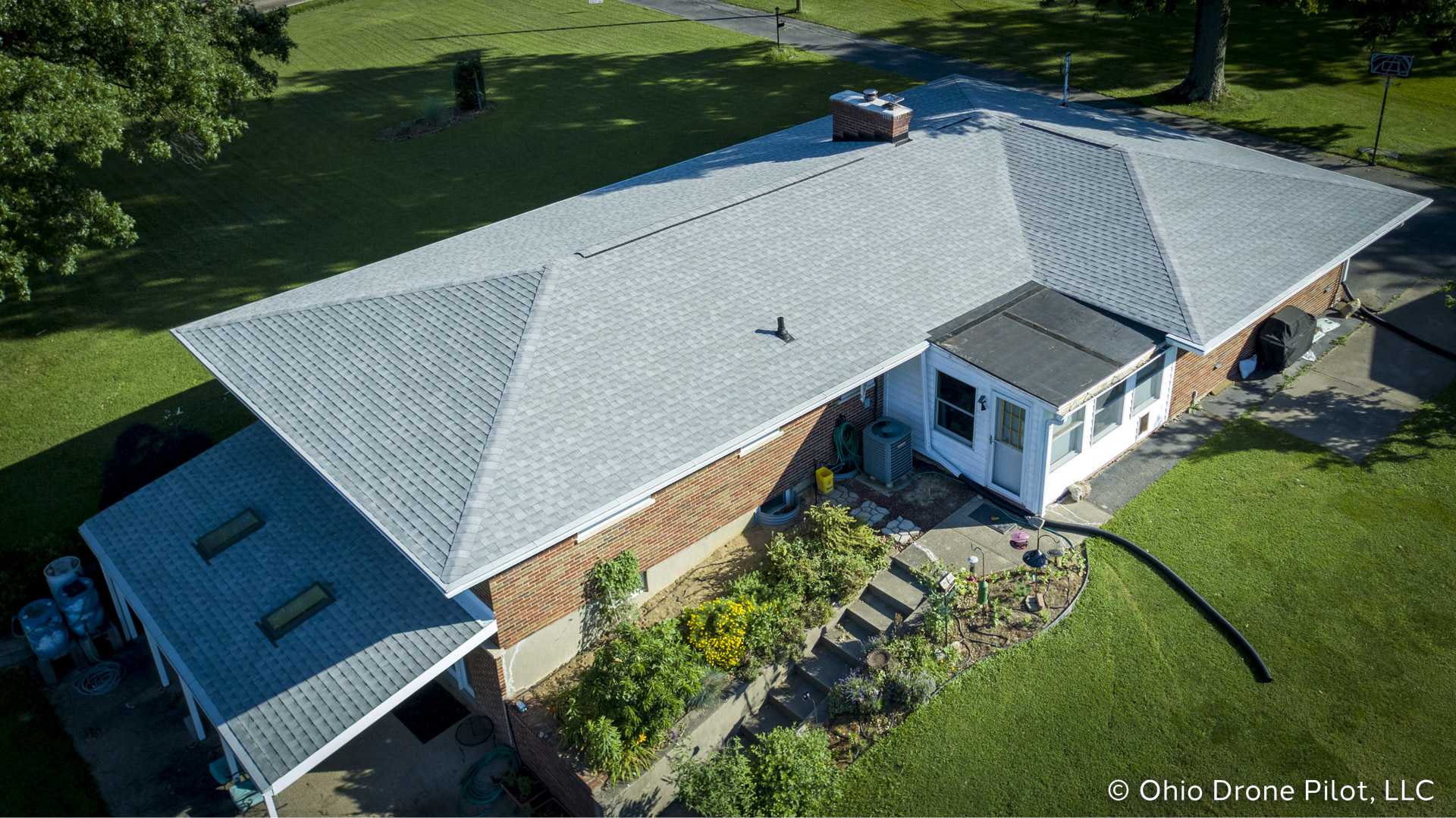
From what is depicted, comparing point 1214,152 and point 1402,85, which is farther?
point 1402,85

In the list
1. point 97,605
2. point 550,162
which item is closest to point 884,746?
point 97,605

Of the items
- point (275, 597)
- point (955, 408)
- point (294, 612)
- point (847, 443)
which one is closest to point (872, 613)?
point (847, 443)

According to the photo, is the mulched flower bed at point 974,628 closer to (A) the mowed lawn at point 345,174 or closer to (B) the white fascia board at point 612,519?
(B) the white fascia board at point 612,519

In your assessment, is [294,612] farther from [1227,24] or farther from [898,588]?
[1227,24]

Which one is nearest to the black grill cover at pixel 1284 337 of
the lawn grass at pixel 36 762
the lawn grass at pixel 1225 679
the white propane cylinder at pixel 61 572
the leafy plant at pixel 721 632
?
the lawn grass at pixel 1225 679

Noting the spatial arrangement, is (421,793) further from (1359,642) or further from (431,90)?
(431,90)
